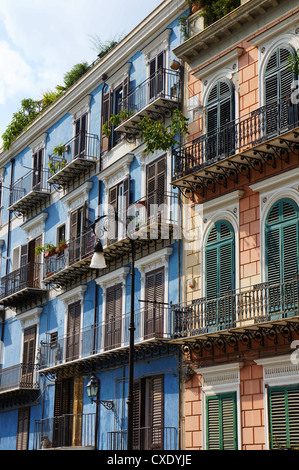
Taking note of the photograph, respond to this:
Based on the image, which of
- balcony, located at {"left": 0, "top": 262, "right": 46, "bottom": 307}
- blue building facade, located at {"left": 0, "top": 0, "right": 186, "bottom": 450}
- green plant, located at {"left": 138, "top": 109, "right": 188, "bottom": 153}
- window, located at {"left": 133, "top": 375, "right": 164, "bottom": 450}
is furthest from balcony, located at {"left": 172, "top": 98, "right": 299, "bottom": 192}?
balcony, located at {"left": 0, "top": 262, "right": 46, "bottom": 307}

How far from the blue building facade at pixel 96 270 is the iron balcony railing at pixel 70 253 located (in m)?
0.07

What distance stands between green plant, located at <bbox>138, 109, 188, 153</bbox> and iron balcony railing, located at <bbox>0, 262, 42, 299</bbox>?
Answer: 399 inches

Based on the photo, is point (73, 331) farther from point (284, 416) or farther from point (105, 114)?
point (284, 416)

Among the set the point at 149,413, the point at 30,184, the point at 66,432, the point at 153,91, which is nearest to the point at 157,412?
the point at 149,413

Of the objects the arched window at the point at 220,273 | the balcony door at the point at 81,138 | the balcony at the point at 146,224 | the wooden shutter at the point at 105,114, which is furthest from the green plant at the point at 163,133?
the balcony door at the point at 81,138

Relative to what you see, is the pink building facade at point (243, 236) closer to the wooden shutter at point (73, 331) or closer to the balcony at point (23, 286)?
the wooden shutter at point (73, 331)

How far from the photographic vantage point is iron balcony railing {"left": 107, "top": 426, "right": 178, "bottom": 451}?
872 inches

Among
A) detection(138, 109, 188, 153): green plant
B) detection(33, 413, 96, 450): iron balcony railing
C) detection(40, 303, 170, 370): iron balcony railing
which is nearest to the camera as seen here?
detection(40, 303, 170, 370): iron balcony railing

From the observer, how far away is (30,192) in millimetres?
32938

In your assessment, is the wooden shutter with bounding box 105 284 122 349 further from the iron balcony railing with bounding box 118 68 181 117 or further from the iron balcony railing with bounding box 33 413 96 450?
the iron balcony railing with bounding box 118 68 181 117

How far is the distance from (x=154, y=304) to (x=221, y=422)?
438 centimetres

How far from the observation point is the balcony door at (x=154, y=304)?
23.4 meters

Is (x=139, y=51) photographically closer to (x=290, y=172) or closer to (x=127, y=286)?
(x=127, y=286)

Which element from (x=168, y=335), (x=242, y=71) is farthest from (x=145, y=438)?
(x=242, y=71)
